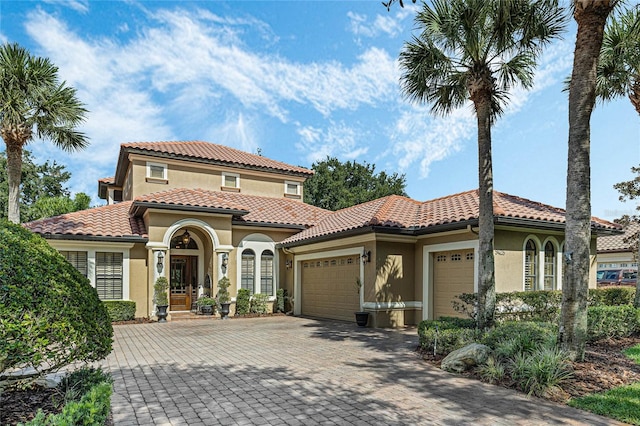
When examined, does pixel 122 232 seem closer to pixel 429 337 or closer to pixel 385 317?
pixel 385 317

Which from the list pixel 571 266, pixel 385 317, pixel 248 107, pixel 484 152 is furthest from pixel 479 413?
pixel 248 107

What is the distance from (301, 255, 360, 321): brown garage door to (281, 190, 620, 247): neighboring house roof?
131 cm

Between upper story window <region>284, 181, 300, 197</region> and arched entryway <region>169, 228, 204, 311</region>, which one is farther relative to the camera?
upper story window <region>284, 181, 300, 197</region>

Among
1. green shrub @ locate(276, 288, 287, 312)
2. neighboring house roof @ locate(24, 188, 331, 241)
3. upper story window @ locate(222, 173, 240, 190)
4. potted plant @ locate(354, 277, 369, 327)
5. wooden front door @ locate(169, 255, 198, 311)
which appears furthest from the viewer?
upper story window @ locate(222, 173, 240, 190)

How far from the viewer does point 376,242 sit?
47.1ft

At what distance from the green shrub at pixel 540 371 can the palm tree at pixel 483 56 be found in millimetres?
2553

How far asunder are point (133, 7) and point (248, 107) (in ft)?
36.5

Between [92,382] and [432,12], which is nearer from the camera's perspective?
[92,382]

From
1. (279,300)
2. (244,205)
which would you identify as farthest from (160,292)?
(244,205)

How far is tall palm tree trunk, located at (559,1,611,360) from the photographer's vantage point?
768cm

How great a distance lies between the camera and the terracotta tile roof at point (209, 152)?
20.8m

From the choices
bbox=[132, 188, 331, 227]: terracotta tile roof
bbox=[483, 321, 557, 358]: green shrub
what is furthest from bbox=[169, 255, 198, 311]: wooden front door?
bbox=[483, 321, 557, 358]: green shrub

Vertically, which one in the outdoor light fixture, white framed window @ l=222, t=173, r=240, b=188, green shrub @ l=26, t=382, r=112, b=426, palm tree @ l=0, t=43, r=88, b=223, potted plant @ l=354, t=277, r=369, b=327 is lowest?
potted plant @ l=354, t=277, r=369, b=327

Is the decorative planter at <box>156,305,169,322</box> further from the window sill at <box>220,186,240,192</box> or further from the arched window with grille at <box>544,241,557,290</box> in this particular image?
the arched window with grille at <box>544,241,557,290</box>
